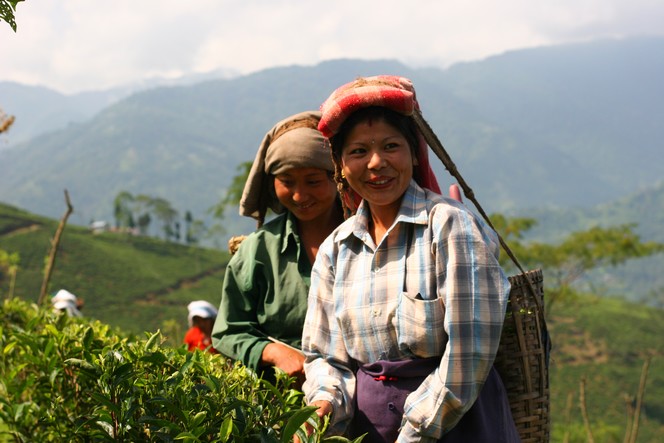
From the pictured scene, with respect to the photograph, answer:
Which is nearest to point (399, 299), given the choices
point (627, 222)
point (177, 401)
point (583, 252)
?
point (177, 401)

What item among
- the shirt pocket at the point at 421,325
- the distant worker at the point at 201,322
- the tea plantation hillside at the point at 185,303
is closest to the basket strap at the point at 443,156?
the shirt pocket at the point at 421,325

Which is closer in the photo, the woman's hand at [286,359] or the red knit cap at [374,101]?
the red knit cap at [374,101]

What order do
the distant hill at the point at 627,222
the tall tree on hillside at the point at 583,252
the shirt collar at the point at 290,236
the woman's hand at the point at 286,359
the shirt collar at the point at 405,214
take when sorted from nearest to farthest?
the shirt collar at the point at 405,214 < the woman's hand at the point at 286,359 < the shirt collar at the point at 290,236 < the tall tree on hillside at the point at 583,252 < the distant hill at the point at 627,222

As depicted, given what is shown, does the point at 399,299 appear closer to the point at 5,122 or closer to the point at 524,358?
the point at 524,358

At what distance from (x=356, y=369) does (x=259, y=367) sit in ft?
1.60

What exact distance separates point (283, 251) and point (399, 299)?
82 centimetres

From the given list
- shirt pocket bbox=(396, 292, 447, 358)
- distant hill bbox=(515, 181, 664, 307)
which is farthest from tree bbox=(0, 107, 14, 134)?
distant hill bbox=(515, 181, 664, 307)

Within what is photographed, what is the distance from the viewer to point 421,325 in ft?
6.16

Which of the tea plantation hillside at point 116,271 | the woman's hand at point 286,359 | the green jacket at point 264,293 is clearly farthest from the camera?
the tea plantation hillside at point 116,271

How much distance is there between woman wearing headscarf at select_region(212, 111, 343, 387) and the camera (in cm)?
258

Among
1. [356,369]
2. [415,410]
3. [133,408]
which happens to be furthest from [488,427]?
[133,408]

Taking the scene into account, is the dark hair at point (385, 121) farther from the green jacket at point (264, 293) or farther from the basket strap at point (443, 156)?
the green jacket at point (264, 293)

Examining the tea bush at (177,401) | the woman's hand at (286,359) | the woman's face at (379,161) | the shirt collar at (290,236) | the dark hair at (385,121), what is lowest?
the tea bush at (177,401)

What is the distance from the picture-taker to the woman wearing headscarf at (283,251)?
8.47 feet
